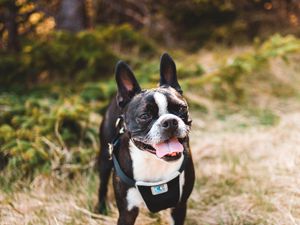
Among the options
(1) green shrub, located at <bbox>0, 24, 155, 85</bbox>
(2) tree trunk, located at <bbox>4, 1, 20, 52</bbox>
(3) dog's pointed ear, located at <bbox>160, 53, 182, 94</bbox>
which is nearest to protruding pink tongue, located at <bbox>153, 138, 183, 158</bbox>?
(3) dog's pointed ear, located at <bbox>160, 53, 182, 94</bbox>

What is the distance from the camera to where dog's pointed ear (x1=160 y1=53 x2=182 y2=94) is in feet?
9.21

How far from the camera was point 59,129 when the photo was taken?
14.3ft

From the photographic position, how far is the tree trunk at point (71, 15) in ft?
20.2

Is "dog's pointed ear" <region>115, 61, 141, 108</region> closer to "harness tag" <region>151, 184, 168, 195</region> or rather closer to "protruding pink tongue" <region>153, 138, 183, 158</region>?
"protruding pink tongue" <region>153, 138, 183, 158</region>

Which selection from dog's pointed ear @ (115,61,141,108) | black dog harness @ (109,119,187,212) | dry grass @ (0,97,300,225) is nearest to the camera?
black dog harness @ (109,119,187,212)

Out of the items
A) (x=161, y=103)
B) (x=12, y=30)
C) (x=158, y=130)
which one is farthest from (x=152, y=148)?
(x=12, y=30)

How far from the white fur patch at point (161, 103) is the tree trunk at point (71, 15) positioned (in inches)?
159

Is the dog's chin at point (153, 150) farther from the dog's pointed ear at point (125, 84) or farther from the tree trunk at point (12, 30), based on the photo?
the tree trunk at point (12, 30)

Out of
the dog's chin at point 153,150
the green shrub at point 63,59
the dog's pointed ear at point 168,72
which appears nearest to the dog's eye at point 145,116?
the dog's chin at point 153,150

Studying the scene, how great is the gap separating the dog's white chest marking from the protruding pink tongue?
0.21m

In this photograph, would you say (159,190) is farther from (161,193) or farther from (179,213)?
(179,213)

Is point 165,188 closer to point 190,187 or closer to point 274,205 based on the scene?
point 190,187

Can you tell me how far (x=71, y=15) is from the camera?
20.2ft

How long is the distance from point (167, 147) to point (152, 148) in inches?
4.4
